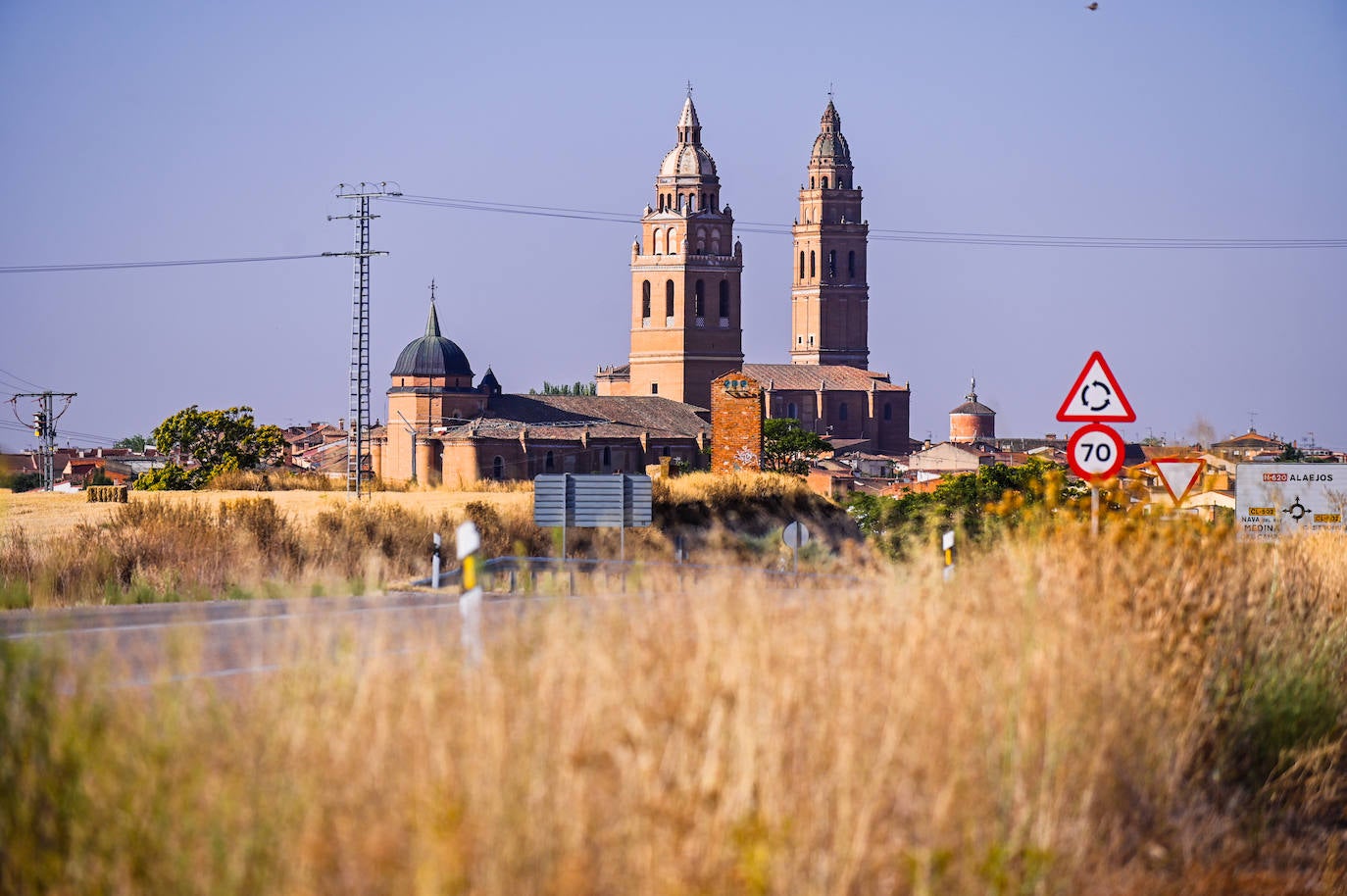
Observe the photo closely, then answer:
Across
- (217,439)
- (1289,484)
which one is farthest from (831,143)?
(1289,484)

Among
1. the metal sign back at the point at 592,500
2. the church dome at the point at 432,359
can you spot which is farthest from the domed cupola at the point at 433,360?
the metal sign back at the point at 592,500

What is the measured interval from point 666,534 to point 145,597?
80.0ft

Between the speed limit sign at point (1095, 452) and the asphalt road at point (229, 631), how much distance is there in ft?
16.6

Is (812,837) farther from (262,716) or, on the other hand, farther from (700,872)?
(262,716)

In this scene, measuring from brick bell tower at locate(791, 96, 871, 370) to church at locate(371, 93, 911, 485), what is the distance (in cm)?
10

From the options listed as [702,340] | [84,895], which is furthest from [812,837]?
[702,340]

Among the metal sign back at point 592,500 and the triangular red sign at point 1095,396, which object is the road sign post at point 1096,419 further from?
the metal sign back at point 592,500

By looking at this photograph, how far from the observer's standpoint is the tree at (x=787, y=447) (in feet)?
338

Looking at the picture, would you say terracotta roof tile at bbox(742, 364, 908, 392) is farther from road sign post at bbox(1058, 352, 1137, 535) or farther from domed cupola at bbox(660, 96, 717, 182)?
road sign post at bbox(1058, 352, 1137, 535)

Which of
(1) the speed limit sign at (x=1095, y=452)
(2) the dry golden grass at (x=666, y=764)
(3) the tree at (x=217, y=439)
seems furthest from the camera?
(3) the tree at (x=217, y=439)

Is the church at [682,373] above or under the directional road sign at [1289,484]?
above

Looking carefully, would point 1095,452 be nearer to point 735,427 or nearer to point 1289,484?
point 1289,484

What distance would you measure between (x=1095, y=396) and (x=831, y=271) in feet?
500

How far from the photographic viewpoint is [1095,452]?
A: 561 inches
